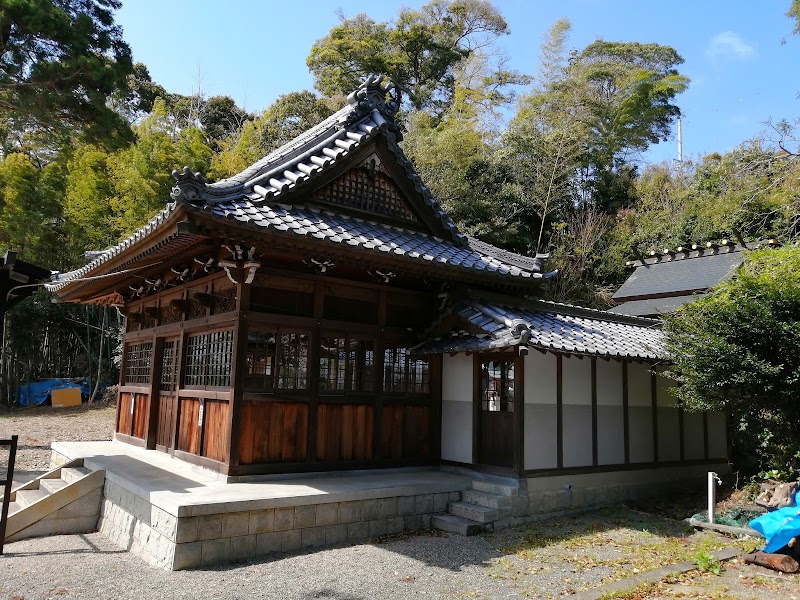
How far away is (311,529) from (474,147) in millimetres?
21812

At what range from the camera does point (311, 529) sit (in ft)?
22.5

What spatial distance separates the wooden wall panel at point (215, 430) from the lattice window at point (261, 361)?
53 centimetres

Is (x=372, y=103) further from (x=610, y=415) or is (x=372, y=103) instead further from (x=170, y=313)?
(x=610, y=415)

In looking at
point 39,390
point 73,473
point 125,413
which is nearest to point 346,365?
point 73,473

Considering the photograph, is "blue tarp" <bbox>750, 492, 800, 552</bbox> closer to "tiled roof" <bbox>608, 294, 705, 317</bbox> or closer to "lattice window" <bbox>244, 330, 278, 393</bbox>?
"lattice window" <bbox>244, 330, 278, 393</bbox>

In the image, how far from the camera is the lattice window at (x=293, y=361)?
8.18 meters

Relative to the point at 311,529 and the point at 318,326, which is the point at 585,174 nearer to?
the point at 318,326

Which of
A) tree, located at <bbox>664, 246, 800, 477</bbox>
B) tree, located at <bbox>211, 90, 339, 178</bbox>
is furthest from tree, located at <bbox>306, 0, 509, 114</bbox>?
tree, located at <bbox>664, 246, 800, 477</bbox>

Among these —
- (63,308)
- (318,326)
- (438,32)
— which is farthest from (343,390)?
(438,32)

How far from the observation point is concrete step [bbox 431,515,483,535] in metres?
7.49

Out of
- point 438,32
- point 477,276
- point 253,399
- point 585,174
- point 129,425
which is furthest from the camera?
point 438,32

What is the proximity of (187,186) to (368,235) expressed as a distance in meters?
2.95

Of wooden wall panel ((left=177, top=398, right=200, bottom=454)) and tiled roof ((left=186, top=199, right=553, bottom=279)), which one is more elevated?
tiled roof ((left=186, top=199, right=553, bottom=279))

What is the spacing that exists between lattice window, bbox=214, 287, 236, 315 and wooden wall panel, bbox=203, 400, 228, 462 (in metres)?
1.37
